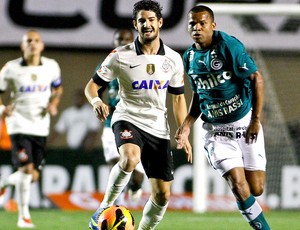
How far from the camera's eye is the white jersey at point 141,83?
7719 mm

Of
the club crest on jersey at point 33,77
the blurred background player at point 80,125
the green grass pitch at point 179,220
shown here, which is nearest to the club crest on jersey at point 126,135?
the green grass pitch at point 179,220

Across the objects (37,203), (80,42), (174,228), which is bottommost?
(37,203)

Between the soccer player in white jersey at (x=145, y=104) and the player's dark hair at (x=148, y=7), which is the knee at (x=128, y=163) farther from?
the player's dark hair at (x=148, y=7)

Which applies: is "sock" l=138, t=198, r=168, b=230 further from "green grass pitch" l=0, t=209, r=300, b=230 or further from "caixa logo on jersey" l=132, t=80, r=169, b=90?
"green grass pitch" l=0, t=209, r=300, b=230

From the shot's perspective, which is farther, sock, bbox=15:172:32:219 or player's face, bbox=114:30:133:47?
sock, bbox=15:172:32:219

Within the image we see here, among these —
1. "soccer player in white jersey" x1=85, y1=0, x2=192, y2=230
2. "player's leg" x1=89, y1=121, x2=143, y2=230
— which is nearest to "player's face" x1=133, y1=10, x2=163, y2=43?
"soccer player in white jersey" x1=85, y1=0, x2=192, y2=230

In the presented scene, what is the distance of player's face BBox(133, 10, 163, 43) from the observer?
759 centimetres

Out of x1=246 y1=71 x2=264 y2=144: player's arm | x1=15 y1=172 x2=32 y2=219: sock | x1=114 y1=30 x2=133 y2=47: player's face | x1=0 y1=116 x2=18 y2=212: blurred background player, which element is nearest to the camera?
x1=246 y1=71 x2=264 y2=144: player's arm

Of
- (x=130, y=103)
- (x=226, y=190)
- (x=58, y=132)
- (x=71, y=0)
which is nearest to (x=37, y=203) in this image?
(x=58, y=132)

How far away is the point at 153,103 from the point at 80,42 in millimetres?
7540

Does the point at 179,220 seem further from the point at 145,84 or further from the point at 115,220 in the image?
the point at 115,220

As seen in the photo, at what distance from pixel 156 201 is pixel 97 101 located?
95cm

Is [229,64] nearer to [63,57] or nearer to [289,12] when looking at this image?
[289,12]

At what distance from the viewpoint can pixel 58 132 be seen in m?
14.2
